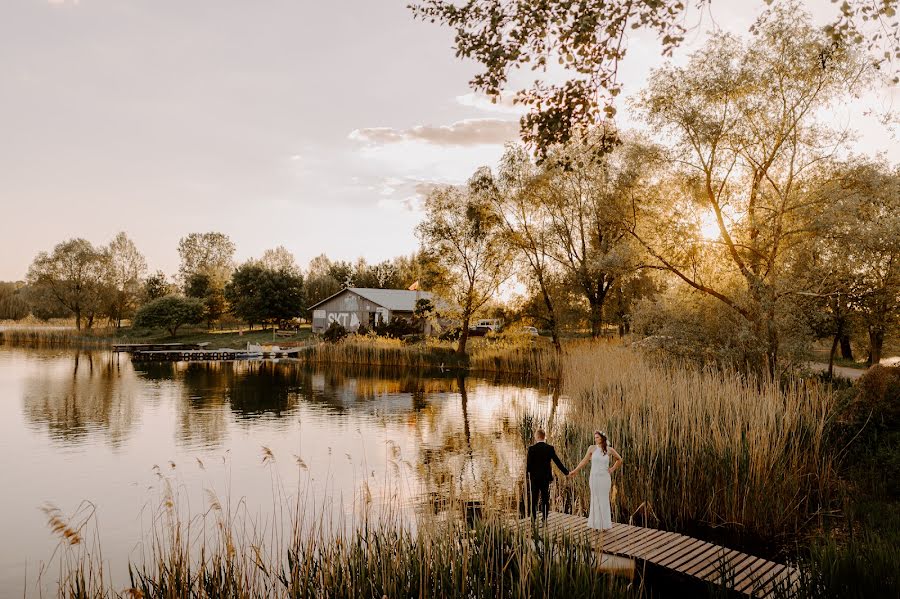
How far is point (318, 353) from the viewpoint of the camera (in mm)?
52062

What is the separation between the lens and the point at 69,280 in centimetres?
8081

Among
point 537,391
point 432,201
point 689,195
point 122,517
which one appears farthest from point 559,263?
point 122,517

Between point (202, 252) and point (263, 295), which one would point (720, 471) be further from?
point (202, 252)

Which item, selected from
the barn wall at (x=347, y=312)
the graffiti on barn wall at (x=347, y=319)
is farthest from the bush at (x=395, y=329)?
the graffiti on barn wall at (x=347, y=319)

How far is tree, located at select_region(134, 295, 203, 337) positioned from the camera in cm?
7219

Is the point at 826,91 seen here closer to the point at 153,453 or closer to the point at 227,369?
the point at 153,453

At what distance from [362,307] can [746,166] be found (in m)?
51.0

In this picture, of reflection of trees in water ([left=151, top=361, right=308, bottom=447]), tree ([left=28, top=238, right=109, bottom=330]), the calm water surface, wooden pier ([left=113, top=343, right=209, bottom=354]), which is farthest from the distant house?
tree ([left=28, top=238, right=109, bottom=330])

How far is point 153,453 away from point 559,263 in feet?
98.2

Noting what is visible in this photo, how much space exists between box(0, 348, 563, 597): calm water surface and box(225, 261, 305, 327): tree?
112ft

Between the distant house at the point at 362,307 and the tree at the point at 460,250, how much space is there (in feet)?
64.7

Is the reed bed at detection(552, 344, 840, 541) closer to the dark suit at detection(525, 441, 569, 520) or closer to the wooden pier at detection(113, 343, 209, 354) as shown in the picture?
the dark suit at detection(525, 441, 569, 520)

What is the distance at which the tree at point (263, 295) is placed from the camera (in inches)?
2911

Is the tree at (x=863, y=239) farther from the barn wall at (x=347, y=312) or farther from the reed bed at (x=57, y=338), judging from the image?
the reed bed at (x=57, y=338)
